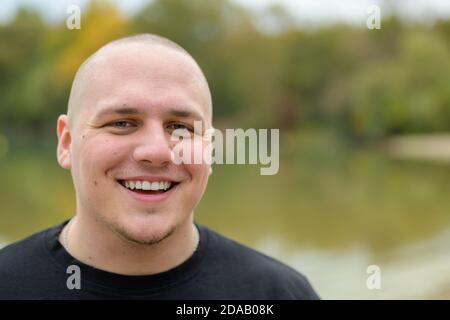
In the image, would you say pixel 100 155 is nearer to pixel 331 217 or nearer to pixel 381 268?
pixel 381 268

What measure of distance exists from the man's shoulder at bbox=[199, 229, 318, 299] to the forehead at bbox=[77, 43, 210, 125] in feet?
1.32

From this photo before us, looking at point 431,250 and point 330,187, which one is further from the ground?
point 330,187

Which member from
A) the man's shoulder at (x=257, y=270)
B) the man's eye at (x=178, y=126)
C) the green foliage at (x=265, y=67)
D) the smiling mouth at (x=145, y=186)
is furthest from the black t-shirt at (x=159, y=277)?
the green foliage at (x=265, y=67)

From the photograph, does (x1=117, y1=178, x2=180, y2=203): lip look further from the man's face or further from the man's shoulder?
the man's shoulder

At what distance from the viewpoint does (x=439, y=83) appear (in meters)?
28.6

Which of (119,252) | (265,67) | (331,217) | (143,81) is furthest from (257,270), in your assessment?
(265,67)

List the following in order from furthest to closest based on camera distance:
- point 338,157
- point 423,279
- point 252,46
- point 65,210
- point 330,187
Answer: point 252,46
point 338,157
point 330,187
point 65,210
point 423,279

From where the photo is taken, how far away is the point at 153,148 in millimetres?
1525

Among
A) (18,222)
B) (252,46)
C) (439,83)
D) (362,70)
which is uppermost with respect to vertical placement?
(252,46)

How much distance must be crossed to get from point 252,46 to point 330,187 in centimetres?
2098

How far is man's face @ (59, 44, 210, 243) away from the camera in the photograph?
1.56 metres

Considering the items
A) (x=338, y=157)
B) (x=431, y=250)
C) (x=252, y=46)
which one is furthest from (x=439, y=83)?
(x=431, y=250)

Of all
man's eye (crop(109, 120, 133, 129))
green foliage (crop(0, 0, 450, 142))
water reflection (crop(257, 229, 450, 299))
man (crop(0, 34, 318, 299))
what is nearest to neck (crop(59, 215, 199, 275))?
man (crop(0, 34, 318, 299))

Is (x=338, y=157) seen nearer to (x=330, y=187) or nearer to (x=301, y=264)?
(x=330, y=187)
